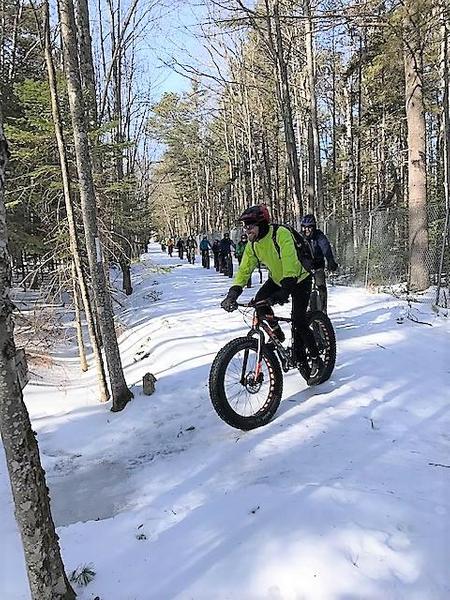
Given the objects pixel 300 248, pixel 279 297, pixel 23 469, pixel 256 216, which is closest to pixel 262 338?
pixel 279 297

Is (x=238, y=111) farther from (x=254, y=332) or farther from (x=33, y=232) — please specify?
(x=254, y=332)

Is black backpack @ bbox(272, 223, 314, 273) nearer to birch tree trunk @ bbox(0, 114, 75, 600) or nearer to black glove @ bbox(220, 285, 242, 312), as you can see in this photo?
black glove @ bbox(220, 285, 242, 312)

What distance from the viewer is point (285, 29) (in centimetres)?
1608

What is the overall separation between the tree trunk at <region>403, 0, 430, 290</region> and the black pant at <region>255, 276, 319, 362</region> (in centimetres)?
844

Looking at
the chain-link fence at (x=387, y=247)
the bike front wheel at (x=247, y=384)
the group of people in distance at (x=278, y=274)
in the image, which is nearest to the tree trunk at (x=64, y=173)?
the bike front wheel at (x=247, y=384)

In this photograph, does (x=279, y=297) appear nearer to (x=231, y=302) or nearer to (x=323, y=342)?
(x=231, y=302)

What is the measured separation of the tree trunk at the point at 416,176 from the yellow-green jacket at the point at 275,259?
8.61 m

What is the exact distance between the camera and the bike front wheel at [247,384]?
4.74m

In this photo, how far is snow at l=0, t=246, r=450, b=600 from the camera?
2.74m

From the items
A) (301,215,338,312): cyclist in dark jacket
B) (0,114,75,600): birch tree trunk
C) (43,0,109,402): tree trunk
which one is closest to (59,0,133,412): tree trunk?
(43,0,109,402): tree trunk

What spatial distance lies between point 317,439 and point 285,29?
15.0 metres

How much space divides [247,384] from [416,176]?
9798 mm

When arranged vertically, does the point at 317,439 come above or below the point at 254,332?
below

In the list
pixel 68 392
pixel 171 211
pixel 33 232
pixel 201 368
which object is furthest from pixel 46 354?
pixel 171 211
